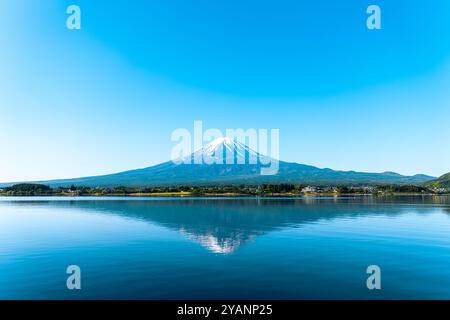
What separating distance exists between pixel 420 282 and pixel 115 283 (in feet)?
41.5

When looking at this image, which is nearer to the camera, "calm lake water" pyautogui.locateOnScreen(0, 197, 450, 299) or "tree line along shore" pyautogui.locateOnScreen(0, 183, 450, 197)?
"calm lake water" pyautogui.locateOnScreen(0, 197, 450, 299)

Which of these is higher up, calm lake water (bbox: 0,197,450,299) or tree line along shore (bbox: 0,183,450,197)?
calm lake water (bbox: 0,197,450,299)

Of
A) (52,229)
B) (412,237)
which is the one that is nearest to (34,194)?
(52,229)

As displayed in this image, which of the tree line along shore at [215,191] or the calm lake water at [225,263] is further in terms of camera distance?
the tree line along shore at [215,191]

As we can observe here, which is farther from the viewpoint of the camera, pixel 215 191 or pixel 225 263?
pixel 215 191

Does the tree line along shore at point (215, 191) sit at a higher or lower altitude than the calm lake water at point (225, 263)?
lower

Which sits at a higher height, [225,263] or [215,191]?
[225,263]

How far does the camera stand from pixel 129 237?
2762 centimetres
